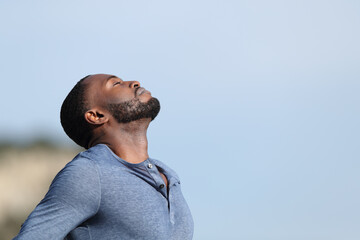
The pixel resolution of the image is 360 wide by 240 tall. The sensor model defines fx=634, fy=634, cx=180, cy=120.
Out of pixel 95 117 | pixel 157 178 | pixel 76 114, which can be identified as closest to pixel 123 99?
pixel 95 117

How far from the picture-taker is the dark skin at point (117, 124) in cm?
410

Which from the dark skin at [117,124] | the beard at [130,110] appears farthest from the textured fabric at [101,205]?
the beard at [130,110]

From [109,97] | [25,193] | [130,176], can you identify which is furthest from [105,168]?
[25,193]

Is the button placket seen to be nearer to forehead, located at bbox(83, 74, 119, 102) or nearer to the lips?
the lips

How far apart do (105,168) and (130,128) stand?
1.30 feet

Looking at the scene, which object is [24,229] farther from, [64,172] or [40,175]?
[40,175]

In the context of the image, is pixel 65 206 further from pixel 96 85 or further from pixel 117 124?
pixel 96 85

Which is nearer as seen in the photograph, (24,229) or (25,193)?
(24,229)

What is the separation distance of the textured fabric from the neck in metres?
0.08

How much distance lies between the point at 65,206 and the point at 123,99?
0.85 m

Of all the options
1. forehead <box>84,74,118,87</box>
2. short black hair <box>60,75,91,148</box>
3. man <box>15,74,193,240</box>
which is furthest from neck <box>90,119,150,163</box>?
forehead <box>84,74,118,87</box>

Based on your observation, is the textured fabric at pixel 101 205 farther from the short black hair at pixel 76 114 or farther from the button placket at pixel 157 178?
the short black hair at pixel 76 114

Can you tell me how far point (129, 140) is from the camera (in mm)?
4109

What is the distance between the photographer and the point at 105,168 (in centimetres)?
383
